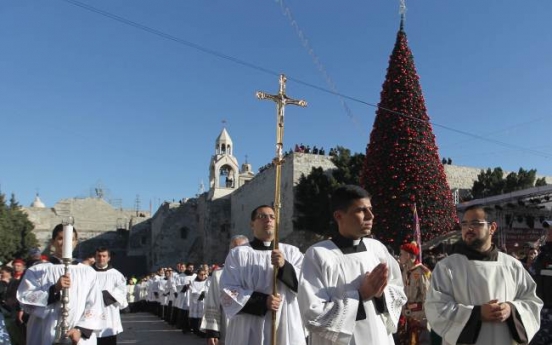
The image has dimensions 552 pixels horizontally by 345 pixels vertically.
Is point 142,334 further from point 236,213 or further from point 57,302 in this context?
point 236,213

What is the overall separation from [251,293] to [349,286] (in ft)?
5.02

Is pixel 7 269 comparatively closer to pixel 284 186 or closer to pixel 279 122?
pixel 279 122

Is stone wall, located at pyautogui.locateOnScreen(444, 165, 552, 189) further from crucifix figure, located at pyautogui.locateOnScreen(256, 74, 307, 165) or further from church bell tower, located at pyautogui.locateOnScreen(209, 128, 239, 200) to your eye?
crucifix figure, located at pyautogui.locateOnScreen(256, 74, 307, 165)

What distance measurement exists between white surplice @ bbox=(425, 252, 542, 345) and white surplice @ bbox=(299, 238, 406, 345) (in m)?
0.61

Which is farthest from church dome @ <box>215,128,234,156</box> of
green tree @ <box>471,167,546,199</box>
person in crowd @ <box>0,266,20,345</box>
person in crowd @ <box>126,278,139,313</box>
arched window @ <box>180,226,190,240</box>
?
person in crowd @ <box>0,266,20,345</box>

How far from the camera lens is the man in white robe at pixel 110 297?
24.1ft

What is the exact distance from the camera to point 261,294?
4.69 metres

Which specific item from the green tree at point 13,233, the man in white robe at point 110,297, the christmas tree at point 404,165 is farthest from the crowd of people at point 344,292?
the green tree at point 13,233

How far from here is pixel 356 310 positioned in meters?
3.22

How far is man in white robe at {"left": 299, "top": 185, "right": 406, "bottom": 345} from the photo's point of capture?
321 centimetres

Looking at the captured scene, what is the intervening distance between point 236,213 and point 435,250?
26204 mm

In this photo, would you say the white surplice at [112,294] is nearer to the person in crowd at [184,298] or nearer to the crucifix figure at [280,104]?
the crucifix figure at [280,104]

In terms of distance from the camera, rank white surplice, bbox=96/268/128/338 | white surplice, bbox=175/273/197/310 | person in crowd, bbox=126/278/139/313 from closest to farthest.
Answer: white surplice, bbox=96/268/128/338
white surplice, bbox=175/273/197/310
person in crowd, bbox=126/278/139/313

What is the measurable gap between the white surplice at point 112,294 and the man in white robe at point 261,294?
312 cm
